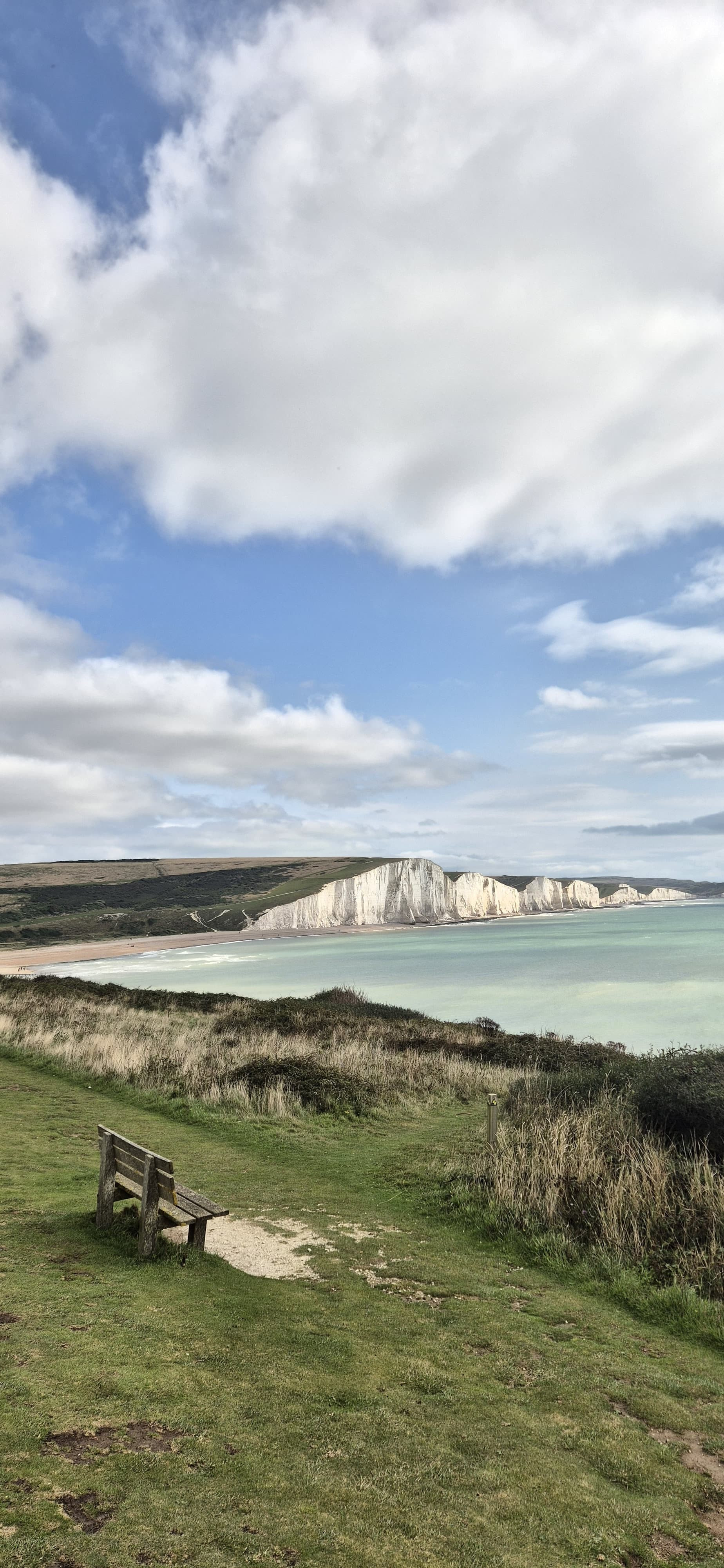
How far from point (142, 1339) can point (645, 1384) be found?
13.4 feet

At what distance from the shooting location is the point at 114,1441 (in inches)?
164

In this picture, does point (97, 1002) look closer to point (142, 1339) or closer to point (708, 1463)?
point (142, 1339)

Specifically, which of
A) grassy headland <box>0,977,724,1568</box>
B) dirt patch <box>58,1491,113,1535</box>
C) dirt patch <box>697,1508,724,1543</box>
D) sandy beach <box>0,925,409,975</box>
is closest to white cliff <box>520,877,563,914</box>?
sandy beach <box>0,925,409,975</box>

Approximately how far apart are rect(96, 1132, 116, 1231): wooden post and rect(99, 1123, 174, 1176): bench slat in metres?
0.05

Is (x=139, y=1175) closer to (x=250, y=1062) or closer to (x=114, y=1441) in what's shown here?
(x=114, y=1441)

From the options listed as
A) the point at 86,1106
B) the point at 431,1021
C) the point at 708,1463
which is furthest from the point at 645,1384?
the point at 431,1021

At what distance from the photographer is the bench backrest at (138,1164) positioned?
660 centimetres

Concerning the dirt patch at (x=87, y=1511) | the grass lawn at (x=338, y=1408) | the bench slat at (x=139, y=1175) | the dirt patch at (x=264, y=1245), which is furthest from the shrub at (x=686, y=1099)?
the dirt patch at (x=87, y=1511)

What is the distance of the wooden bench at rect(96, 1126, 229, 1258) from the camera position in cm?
666

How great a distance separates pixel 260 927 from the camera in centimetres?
11894

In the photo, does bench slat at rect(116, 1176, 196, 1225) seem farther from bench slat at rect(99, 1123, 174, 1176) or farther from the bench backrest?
bench slat at rect(99, 1123, 174, 1176)

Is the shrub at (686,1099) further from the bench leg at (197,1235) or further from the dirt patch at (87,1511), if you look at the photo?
the dirt patch at (87,1511)

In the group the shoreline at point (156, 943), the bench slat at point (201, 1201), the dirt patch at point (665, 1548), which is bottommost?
the shoreline at point (156, 943)

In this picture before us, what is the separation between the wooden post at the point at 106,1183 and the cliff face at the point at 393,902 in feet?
369
